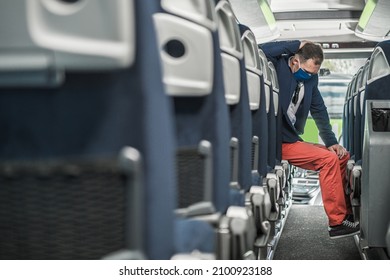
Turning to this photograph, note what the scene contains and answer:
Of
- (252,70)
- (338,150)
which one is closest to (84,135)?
(252,70)

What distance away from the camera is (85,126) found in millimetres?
859

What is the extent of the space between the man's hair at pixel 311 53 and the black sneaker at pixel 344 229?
4.08ft

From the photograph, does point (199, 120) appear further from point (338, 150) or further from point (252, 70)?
point (338, 150)

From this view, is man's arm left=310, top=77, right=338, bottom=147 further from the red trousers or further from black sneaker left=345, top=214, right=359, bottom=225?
black sneaker left=345, top=214, right=359, bottom=225

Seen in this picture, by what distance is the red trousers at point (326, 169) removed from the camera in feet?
13.4

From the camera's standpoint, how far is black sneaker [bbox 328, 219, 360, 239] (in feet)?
12.8

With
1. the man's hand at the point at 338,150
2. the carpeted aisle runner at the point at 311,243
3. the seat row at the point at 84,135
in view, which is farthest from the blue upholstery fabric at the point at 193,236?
the man's hand at the point at 338,150

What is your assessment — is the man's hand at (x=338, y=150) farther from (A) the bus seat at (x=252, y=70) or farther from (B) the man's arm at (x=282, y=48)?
(A) the bus seat at (x=252, y=70)

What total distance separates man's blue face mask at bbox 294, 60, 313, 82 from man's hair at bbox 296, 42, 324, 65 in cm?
10

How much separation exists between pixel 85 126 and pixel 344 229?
3391 millimetres

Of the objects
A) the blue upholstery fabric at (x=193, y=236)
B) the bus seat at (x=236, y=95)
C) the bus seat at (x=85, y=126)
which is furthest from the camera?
the bus seat at (x=236, y=95)

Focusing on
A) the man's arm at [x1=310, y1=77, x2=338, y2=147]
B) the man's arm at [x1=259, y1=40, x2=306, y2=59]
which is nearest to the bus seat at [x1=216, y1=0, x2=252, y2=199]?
the man's arm at [x1=259, y1=40, x2=306, y2=59]

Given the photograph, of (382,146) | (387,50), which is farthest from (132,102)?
(387,50)

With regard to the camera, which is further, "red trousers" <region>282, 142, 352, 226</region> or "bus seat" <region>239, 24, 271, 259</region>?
"red trousers" <region>282, 142, 352, 226</region>
